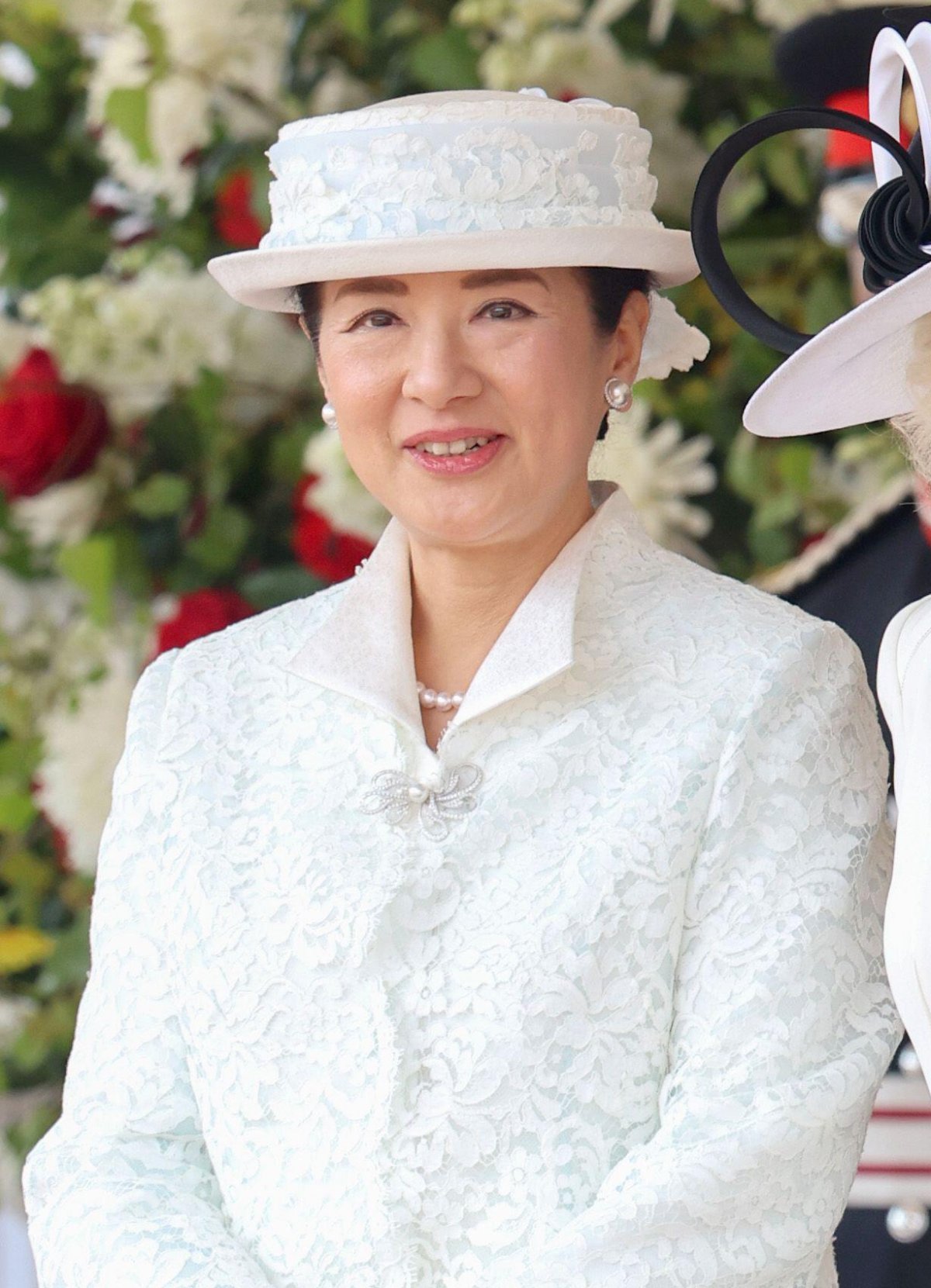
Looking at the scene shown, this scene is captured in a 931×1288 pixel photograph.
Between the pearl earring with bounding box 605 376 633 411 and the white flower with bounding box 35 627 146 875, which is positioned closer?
the pearl earring with bounding box 605 376 633 411

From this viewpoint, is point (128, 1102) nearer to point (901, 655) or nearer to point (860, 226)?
point (901, 655)

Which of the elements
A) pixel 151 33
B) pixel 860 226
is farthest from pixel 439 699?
pixel 151 33

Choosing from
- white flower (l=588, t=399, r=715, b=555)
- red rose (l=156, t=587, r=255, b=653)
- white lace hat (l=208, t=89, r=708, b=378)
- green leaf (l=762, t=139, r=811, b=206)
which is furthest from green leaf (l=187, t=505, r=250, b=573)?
white lace hat (l=208, t=89, r=708, b=378)

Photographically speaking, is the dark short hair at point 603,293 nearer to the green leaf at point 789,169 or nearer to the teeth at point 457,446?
the teeth at point 457,446

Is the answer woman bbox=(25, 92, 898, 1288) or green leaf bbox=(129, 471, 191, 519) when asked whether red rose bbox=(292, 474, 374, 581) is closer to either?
green leaf bbox=(129, 471, 191, 519)

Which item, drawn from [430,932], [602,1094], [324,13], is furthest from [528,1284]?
[324,13]

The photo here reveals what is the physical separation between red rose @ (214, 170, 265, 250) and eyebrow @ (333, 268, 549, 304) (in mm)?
920

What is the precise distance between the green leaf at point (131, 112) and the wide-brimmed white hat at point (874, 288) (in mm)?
1145

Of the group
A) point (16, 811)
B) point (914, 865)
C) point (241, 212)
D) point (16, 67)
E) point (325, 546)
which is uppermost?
point (16, 67)

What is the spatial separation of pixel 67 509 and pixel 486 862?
3.66 feet

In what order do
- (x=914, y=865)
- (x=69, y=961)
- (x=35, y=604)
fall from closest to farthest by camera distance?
1. (x=914, y=865)
2. (x=69, y=961)
3. (x=35, y=604)

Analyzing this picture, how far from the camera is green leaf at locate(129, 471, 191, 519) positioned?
7.83ft

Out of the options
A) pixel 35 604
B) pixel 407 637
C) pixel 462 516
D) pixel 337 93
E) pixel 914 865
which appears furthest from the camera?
pixel 35 604

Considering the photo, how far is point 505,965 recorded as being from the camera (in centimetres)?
138
